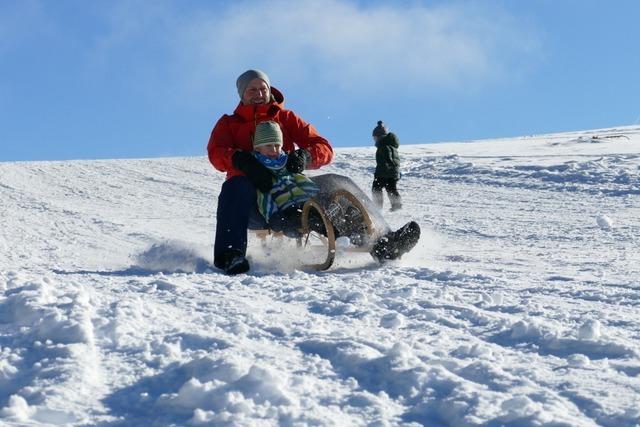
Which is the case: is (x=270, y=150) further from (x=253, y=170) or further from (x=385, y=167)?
(x=385, y=167)

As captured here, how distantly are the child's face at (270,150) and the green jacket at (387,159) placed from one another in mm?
5820

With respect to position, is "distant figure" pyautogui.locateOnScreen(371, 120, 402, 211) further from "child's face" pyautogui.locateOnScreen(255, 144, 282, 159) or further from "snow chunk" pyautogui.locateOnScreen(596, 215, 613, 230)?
"child's face" pyautogui.locateOnScreen(255, 144, 282, 159)

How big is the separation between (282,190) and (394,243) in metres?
0.77

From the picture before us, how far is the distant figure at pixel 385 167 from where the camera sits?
10.3 metres

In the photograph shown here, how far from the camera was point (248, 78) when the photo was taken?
16.3 feet

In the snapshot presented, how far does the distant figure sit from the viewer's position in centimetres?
1034

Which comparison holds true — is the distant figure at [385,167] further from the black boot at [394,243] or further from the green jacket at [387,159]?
the black boot at [394,243]

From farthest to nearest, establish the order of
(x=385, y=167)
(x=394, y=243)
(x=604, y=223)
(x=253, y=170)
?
(x=385, y=167) → (x=604, y=223) → (x=253, y=170) → (x=394, y=243)

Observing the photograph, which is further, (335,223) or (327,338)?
(335,223)

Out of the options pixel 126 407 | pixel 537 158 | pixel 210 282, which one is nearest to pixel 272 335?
pixel 126 407

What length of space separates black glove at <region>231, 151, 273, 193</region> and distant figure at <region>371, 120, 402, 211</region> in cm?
570

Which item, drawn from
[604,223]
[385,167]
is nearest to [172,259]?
[604,223]

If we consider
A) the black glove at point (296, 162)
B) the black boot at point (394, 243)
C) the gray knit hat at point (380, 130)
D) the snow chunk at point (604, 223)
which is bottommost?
the black boot at point (394, 243)

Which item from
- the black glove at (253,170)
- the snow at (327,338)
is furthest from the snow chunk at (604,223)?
the black glove at (253,170)
